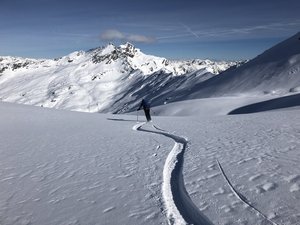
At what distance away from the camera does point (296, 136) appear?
1349 centimetres

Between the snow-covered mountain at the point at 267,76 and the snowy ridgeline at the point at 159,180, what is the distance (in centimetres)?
7025

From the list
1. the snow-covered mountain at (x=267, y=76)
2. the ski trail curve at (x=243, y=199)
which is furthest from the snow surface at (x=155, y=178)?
the snow-covered mountain at (x=267, y=76)

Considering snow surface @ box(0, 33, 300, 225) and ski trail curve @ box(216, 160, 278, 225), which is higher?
snow surface @ box(0, 33, 300, 225)

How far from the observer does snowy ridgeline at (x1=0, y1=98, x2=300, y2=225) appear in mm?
6926

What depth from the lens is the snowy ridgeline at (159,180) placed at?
273 inches

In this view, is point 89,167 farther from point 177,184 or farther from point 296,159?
point 296,159

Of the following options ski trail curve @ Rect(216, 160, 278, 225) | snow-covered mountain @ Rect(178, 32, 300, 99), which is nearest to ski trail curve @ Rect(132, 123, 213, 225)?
ski trail curve @ Rect(216, 160, 278, 225)

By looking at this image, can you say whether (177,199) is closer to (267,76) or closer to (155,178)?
(155,178)

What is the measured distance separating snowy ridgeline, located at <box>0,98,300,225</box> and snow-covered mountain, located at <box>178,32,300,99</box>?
70247 millimetres

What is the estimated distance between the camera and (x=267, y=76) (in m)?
94.4

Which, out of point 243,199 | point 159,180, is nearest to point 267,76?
point 159,180

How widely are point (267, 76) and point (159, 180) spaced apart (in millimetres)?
92866

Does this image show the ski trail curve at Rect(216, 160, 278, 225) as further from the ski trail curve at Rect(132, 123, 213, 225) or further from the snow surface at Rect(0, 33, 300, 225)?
the ski trail curve at Rect(132, 123, 213, 225)

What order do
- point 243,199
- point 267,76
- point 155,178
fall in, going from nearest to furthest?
point 243,199 → point 155,178 → point 267,76
